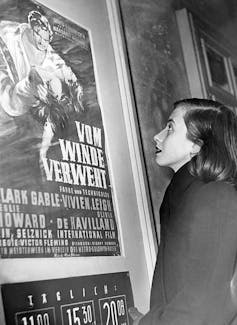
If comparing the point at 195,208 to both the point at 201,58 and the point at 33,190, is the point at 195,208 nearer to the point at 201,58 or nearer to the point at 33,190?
the point at 33,190

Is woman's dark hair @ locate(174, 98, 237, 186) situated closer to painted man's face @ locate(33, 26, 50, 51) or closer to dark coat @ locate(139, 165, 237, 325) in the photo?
dark coat @ locate(139, 165, 237, 325)

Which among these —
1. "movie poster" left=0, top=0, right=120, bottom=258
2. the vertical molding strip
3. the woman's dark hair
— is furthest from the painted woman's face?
the vertical molding strip

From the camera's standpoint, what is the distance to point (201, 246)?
1660 mm

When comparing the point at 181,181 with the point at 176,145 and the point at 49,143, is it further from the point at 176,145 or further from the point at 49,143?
the point at 49,143

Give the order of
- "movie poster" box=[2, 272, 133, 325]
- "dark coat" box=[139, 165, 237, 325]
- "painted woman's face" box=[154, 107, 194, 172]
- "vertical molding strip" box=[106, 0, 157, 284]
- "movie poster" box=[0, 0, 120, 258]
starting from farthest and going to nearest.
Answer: "vertical molding strip" box=[106, 0, 157, 284]
"painted woman's face" box=[154, 107, 194, 172]
"movie poster" box=[0, 0, 120, 258]
"movie poster" box=[2, 272, 133, 325]
"dark coat" box=[139, 165, 237, 325]

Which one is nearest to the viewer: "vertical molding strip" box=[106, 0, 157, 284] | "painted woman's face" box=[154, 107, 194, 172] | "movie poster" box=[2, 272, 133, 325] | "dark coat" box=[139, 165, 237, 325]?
"dark coat" box=[139, 165, 237, 325]

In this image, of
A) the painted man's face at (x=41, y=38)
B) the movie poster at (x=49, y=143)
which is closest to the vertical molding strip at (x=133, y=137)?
the movie poster at (x=49, y=143)

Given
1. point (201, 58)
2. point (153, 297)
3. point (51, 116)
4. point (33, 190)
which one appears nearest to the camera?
point (153, 297)

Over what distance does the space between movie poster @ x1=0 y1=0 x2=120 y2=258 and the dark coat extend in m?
0.40

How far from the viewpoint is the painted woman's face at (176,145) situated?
210 centimetres

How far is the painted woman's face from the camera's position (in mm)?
2098

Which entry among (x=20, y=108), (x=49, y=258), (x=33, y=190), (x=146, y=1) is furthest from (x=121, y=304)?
(x=146, y=1)

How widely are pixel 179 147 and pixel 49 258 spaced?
1.92ft

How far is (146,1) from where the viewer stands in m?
3.01
